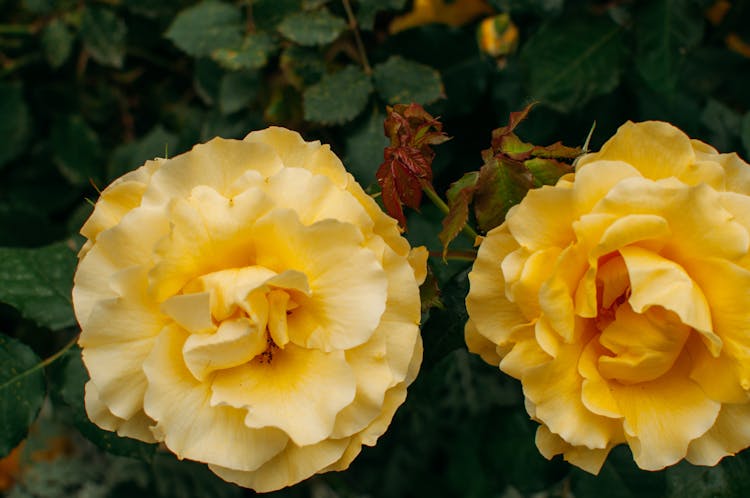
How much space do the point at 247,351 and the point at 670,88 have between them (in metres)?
0.78

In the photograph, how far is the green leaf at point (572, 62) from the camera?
120cm

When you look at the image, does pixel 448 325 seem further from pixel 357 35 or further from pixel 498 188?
pixel 357 35

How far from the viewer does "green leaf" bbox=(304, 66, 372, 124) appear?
112 cm

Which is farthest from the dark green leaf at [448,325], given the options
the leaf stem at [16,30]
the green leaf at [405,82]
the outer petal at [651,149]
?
the leaf stem at [16,30]

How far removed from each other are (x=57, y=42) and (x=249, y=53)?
46cm

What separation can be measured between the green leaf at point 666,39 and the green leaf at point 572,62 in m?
0.05

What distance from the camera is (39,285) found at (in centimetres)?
111

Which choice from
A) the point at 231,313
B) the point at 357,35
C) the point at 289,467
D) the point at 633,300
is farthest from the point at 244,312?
the point at 357,35

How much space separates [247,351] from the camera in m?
0.75

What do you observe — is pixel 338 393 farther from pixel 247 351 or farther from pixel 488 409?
pixel 488 409

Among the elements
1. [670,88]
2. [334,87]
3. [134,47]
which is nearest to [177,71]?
[134,47]

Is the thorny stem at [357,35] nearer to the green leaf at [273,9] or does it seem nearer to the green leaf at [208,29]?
the green leaf at [273,9]

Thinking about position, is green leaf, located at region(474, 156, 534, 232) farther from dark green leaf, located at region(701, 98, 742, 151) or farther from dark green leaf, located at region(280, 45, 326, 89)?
dark green leaf, located at region(701, 98, 742, 151)

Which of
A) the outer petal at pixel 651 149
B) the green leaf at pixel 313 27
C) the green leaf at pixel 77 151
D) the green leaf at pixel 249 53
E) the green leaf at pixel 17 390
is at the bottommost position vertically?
the green leaf at pixel 77 151
